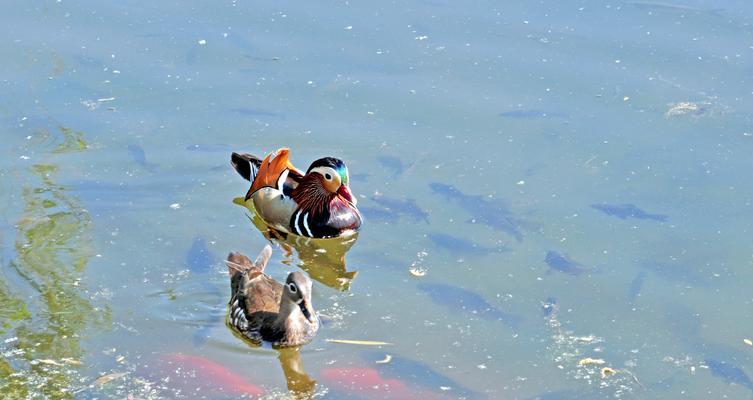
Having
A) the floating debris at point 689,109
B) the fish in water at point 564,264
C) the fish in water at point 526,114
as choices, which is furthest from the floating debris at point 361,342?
the floating debris at point 689,109

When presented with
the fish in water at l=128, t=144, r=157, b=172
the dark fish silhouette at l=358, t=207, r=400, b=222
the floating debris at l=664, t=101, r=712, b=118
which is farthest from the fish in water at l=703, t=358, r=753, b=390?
the fish in water at l=128, t=144, r=157, b=172

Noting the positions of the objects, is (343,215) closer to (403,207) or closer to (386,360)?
(403,207)

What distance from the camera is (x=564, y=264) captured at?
32.8 feet

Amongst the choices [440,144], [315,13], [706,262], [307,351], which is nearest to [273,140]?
[440,144]

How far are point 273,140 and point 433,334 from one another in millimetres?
3516

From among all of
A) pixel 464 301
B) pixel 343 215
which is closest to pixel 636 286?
pixel 464 301

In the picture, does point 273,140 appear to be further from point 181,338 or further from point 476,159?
point 181,338

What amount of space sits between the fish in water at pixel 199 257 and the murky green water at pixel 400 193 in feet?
0.11

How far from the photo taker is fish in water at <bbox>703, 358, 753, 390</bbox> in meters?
8.58

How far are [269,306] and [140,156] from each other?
2.97 meters

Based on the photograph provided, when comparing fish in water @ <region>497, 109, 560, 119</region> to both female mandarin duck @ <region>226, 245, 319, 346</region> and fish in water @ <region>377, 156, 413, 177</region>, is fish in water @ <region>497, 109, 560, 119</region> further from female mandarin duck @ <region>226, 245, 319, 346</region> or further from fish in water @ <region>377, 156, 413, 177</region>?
female mandarin duck @ <region>226, 245, 319, 346</region>

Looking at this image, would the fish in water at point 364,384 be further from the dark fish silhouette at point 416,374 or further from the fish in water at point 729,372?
the fish in water at point 729,372

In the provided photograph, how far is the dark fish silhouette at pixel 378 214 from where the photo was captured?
10.8 metres

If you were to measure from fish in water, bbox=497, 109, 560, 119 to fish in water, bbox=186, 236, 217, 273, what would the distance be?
345 centimetres
